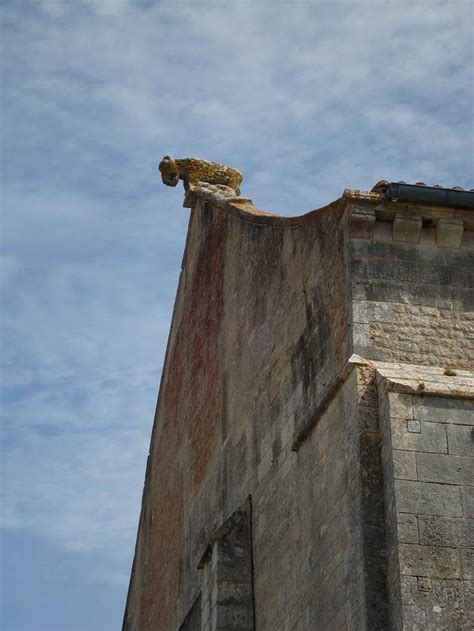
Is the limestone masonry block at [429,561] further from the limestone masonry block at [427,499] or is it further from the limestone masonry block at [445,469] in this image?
the limestone masonry block at [445,469]

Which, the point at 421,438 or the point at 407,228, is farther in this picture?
the point at 407,228

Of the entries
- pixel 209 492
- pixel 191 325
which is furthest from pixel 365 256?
pixel 191 325

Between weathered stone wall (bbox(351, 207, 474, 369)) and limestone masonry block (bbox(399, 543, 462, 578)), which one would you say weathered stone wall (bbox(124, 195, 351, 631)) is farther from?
limestone masonry block (bbox(399, 543, 462, 578))

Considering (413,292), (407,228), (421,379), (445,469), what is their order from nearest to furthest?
(445,469), (421,379), (413,292), (407,228)

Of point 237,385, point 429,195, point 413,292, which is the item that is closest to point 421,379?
point 413,292

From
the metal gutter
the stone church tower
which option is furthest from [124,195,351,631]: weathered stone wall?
the metal gutter

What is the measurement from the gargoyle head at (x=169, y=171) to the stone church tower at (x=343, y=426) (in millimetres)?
3210

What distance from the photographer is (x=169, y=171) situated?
19281 mm

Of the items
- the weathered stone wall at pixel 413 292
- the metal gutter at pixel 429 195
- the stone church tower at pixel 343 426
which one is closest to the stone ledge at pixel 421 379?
the stone church tower at pixel 343 426

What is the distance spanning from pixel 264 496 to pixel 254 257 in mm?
2918

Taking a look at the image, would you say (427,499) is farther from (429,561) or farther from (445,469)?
(429,561)

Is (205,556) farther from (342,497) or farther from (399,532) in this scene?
(399,532)

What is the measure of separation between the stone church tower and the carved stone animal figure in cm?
254

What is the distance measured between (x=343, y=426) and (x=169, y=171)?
853 centimetres
